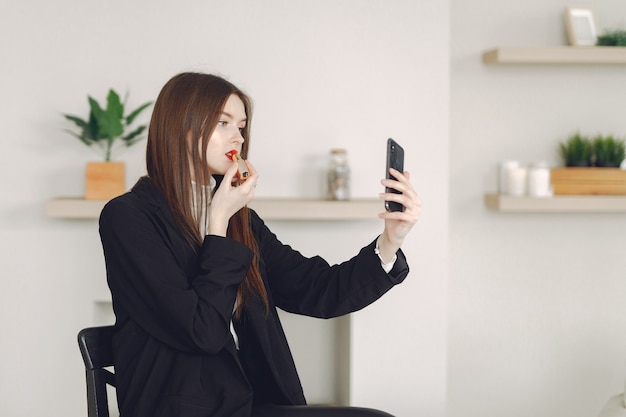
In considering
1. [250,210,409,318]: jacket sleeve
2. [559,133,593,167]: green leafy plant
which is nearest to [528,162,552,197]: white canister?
[559,133,593,167]: green leafy plant

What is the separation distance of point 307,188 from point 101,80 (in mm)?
734

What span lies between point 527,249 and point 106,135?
1.55m

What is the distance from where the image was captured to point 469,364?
9.36 ft

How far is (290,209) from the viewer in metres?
2.33

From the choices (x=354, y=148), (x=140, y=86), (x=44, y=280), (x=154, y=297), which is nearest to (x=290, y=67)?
(x=354, y=148)

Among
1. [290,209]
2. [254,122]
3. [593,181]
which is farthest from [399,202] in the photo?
[593,181]

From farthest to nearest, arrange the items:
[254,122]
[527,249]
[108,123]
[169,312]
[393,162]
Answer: [527,249] → [254,122] → [108,123] → [393,162] → [169,312]

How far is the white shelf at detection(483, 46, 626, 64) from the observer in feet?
8.48

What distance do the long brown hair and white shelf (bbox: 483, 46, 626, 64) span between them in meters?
1.32

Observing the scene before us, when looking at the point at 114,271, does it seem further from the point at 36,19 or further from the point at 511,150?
the point at 511,150

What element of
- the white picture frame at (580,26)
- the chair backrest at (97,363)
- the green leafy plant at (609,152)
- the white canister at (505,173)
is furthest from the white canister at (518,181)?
the chair backrest at (97,363)

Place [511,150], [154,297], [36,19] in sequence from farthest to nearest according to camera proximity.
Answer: [511,150]
[36,19]
[154,297]

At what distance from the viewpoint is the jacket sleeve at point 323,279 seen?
65.0 inches

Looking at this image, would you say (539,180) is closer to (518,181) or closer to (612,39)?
(518,181)
